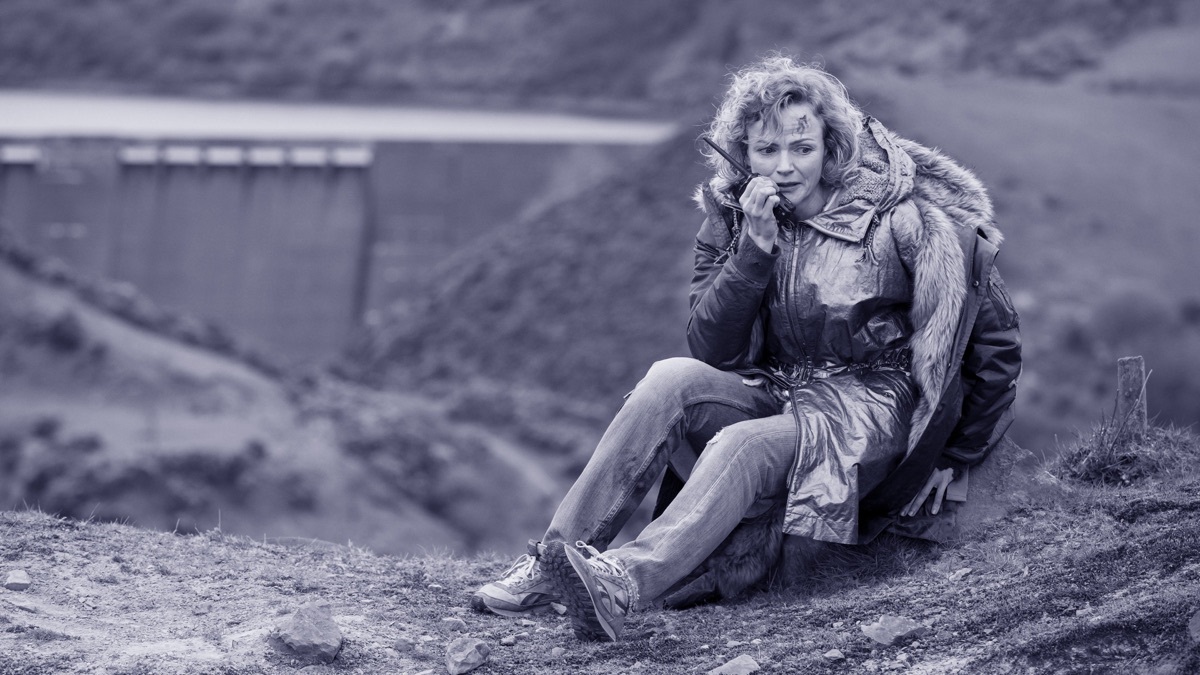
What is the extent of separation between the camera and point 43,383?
65.3 ft

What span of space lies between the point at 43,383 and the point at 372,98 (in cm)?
1789

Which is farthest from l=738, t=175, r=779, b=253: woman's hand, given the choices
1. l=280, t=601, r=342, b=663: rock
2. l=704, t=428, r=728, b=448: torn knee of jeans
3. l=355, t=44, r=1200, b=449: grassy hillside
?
l=355, t=44, r=1200, b=449: grassy hillside

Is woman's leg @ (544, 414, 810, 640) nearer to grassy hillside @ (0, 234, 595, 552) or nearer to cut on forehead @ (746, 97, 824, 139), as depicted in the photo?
cut on forehead @ (746, 97, 824, 139)

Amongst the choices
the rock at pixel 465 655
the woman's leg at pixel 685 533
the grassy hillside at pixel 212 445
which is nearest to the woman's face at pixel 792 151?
the woman's leg at pixel 685 533

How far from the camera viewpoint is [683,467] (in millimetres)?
4469

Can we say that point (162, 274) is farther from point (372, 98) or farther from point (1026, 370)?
point (1026, 370)

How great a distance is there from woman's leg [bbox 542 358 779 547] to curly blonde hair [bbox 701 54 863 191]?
64 cm

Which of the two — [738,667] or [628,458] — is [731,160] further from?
[738,667]

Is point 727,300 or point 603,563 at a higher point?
point 727,300

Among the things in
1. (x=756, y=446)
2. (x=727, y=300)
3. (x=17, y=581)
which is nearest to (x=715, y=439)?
(x=756, y=446)

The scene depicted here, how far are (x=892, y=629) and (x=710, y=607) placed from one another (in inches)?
27.5

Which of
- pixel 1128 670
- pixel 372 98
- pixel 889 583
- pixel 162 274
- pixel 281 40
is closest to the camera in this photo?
pixel 1128 670

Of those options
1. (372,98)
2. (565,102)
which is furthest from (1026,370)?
(372,98)

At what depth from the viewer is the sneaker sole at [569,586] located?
12.2ft
